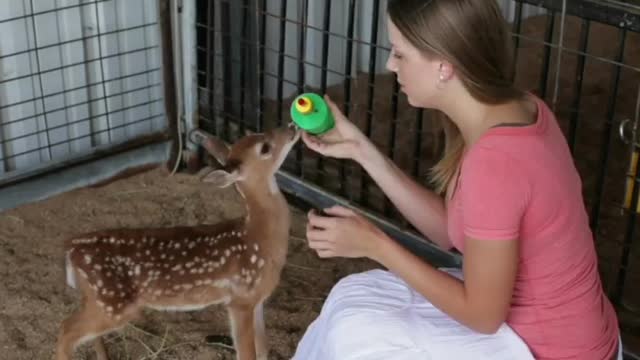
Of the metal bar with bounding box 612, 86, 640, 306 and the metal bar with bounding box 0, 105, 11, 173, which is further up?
the metal bar with bounding box 612, 86, 640, 306

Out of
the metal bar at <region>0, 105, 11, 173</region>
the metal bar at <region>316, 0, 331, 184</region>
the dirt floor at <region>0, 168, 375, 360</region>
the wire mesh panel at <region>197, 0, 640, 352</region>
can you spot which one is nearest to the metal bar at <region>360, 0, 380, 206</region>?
the wire mesh panel at <region>197, 0, 640, 352</region>

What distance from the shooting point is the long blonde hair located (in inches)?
90.1

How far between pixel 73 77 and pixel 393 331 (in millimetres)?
2493

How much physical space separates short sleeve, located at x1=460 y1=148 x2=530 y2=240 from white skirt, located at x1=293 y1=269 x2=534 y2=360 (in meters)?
0.29

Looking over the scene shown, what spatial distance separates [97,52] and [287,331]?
62.4 inches

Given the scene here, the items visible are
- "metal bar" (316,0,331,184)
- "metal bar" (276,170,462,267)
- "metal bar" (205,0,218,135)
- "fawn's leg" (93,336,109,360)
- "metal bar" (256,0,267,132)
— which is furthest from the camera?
"metal bar" (205,0,218,135)

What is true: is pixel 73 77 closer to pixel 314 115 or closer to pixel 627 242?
pixel 314 115

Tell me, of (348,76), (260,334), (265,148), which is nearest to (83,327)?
(260,334)

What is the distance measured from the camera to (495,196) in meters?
2.21

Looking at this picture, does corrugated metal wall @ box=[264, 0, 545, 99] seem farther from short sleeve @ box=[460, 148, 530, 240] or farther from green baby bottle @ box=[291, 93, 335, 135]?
short sleeve @ box=[460, 148, 530, 240]

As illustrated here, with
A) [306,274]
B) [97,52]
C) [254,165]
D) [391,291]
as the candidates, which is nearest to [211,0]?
[97,52]

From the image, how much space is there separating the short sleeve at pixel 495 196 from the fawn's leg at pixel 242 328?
3.85 ft

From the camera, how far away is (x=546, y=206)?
2.28m

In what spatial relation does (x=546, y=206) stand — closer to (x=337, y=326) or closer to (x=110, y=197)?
(x=337, y=326)
